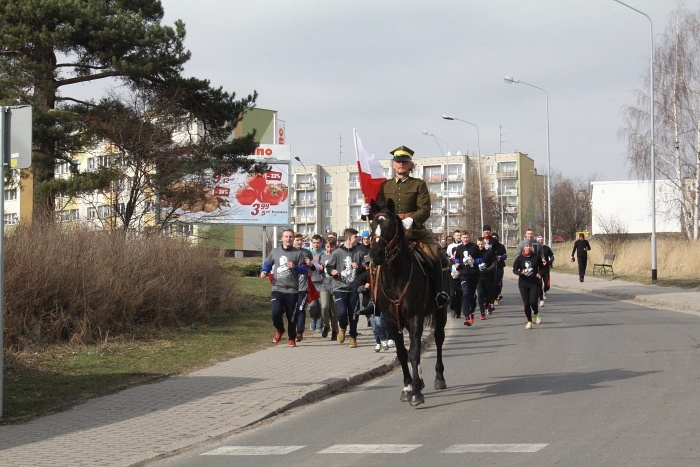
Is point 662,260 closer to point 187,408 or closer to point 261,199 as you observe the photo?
point 261,199

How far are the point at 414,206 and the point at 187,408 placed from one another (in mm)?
3429

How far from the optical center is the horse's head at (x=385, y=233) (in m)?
9.02

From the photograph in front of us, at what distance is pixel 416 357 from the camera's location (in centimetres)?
938

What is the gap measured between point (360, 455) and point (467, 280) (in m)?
12.8

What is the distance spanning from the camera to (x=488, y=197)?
8606 centimetres

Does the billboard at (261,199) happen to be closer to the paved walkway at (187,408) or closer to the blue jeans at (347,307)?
the blue jeans at (347,307)

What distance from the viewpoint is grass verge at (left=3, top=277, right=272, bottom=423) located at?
32.4ft

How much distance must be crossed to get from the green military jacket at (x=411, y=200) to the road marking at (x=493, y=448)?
3.23 metres

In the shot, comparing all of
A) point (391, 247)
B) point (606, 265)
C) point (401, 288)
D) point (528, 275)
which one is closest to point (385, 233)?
point (391, 247)

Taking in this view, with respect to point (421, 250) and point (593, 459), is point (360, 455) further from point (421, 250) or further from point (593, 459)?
point (421, 250)

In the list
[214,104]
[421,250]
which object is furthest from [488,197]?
[421,250]

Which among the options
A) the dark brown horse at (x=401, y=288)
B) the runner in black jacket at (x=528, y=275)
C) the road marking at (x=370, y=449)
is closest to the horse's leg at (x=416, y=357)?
the dark brown horse at (x=401, y=288)

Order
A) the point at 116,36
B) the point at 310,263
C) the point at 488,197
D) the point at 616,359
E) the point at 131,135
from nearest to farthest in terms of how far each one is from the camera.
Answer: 1. the point at 616,359
2. the point at 310,263
3. the point at 116,36
4. the point at 131,135
5. the point at 488,197

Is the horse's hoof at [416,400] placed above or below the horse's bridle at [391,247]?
below
